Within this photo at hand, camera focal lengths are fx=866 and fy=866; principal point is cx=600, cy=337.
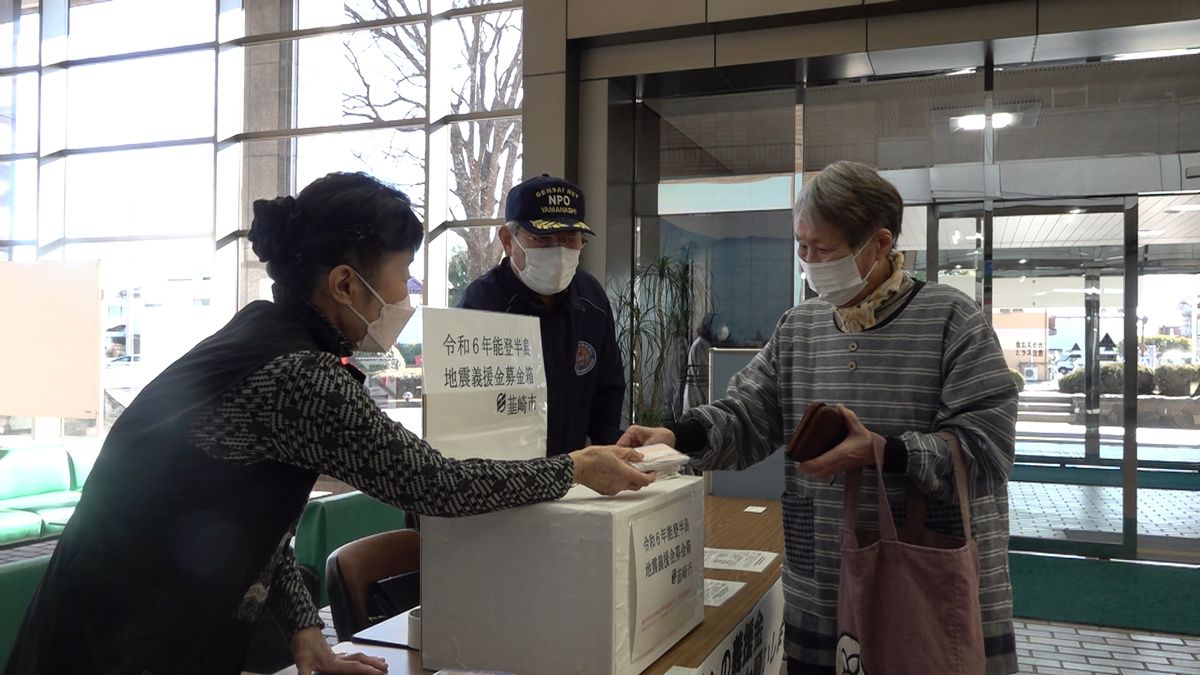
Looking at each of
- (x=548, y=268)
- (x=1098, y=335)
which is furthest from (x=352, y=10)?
(x=1098, y=335)

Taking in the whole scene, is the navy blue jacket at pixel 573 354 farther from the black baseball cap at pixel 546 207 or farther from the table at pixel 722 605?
the table at pixel 722 605

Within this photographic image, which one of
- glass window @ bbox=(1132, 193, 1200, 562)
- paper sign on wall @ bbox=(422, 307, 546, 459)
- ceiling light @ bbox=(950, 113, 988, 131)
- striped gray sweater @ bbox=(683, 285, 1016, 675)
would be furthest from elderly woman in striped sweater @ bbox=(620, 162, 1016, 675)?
glass window @ bbox=(1132, 193, 1200, 562)

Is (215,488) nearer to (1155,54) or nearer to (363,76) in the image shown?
(1155,54)

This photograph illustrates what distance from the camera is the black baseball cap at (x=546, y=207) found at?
2342 mm

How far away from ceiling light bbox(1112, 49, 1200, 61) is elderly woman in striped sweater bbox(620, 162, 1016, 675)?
428 centimetres

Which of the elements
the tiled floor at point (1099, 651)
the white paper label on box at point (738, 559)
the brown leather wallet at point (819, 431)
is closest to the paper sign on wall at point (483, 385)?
the brown leather wallet at point (819, 431)

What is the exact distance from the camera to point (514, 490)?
1.16m

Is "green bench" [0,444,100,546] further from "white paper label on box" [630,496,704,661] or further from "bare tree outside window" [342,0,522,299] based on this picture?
"white paper label on box" [630,496,704,661]

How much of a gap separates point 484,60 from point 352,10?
4.66 feet

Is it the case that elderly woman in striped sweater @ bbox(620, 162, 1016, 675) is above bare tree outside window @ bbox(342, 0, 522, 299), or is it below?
below

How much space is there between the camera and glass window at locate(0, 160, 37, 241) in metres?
8.62

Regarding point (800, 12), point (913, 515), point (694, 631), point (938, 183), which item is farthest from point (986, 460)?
point (938, 183)

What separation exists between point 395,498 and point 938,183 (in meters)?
4.85

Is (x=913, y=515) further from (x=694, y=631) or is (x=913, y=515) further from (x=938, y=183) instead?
(x=938, y=183)
